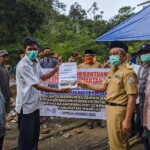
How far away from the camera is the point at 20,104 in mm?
4074

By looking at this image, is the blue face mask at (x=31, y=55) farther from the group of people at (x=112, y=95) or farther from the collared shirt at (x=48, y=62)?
the collared shirt at (x=48, y=62)

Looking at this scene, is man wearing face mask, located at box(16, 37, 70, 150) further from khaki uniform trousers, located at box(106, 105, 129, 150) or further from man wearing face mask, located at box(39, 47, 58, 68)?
man wearing face mask, located at box(39, 47, 58, 68)

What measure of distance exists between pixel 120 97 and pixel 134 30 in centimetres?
207

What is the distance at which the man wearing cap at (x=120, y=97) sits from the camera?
3.47 meters

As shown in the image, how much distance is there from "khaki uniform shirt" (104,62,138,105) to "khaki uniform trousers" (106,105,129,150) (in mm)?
105

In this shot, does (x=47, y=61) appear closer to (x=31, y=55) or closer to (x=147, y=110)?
(x=31, y=55)

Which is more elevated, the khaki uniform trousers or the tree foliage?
the tree foliage

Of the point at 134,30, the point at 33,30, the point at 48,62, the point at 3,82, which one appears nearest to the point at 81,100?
the point at 48,62

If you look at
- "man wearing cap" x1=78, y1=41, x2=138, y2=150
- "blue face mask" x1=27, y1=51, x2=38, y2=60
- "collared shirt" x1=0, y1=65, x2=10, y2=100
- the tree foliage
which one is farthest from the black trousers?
the tree foliage

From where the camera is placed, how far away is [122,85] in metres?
3.56

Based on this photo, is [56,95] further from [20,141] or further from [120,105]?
[120,105]

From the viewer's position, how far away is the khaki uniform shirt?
3.48 metres

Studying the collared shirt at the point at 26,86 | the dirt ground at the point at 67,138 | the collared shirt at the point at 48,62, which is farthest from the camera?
the collared shirt at the point at 48,62

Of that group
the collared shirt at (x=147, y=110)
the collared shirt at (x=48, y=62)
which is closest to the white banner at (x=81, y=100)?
the collared shirt at (x=48, y=62)
